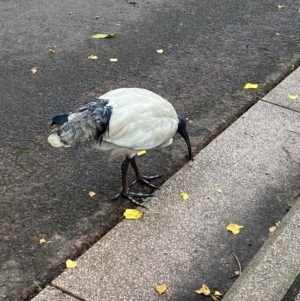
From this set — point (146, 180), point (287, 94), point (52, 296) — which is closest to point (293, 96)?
point (287, 94)

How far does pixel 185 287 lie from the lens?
129 inches

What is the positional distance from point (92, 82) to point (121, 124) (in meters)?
1.96

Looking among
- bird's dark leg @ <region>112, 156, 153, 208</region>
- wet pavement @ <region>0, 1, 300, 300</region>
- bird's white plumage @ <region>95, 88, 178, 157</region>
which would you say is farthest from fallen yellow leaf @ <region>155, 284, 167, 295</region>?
bird's white plumage @ <region>95, 88, 178, 157</region>

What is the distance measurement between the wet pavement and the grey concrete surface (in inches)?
5.9

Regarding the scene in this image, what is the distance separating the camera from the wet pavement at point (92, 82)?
3732 mm

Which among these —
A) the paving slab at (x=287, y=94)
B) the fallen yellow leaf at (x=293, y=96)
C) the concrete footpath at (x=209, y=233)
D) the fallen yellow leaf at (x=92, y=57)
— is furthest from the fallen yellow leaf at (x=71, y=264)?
the fallen yellow leaf at (x=92, y=57)

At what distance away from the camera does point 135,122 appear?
3.73m

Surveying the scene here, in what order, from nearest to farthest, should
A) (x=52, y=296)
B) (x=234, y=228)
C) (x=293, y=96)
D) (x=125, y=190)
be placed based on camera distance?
1. (x=52, y=296)
2. (x=234, y=228)
3. (x=125, y=190)
4. (x=293, y=96)

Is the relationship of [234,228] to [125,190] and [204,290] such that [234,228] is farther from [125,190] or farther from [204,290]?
[125,190]

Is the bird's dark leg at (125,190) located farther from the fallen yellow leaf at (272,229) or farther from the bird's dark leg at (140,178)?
the fallen yellow leaf at (272,229)

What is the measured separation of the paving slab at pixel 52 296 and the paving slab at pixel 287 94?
9.06 ft

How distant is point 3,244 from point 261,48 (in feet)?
12.6

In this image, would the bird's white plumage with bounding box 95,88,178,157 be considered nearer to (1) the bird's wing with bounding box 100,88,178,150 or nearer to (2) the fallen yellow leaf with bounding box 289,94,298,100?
(1) the bird's wing with bounding box 100,88,178,150

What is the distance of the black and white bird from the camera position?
143 inches
